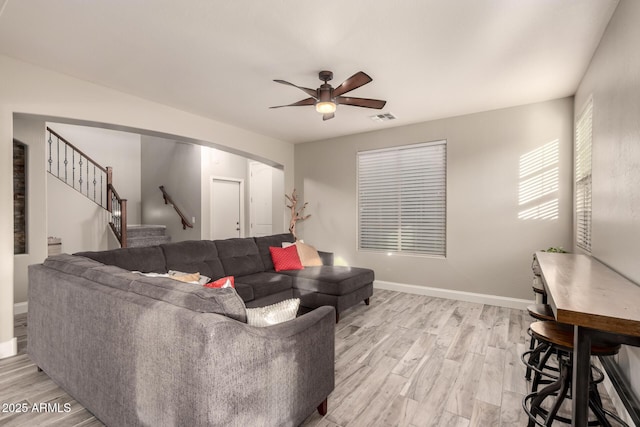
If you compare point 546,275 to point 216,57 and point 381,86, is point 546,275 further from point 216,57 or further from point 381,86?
point 216,57

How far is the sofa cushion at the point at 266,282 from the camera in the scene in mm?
3383

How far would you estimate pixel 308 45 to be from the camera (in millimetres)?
2504

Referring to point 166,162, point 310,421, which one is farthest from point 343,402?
point 166,162

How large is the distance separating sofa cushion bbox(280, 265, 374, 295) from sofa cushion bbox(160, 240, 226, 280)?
0.91 m

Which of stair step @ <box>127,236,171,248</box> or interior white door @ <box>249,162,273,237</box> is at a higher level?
interior white door @ <box>249,162,273,237</box>

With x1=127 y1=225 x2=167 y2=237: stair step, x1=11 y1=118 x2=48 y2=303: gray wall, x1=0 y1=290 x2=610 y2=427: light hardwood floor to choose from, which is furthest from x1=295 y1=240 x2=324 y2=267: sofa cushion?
x1=127 y1=225 x2=167 y2=237: stair step

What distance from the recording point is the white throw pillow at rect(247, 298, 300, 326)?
5.10 ft

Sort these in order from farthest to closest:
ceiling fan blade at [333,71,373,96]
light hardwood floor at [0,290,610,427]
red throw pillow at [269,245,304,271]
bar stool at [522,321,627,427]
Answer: red throw pillow at [269,245,304,271] → ceiling fan blade at [333,71,373,96] → light hardwood floor at [0,290,610,427] → bar stool at [522,321,627,427]

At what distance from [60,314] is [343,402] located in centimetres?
195

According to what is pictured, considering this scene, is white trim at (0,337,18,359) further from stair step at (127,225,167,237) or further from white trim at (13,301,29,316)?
stair step at (127,225,167,237)

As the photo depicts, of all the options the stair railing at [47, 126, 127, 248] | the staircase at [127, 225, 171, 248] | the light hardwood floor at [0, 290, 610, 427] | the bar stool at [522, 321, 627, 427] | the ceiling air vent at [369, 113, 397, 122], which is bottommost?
the light hardwood floor at [0, 290, 610, 427]

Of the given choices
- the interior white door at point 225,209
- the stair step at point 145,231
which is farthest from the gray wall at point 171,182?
the interior white door at point 225,209

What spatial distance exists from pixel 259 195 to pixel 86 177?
3.85 m

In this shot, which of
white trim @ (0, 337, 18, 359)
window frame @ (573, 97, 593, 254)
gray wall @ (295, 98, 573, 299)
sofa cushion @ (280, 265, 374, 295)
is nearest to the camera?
white trim @ (0, 337, 18, 359)
